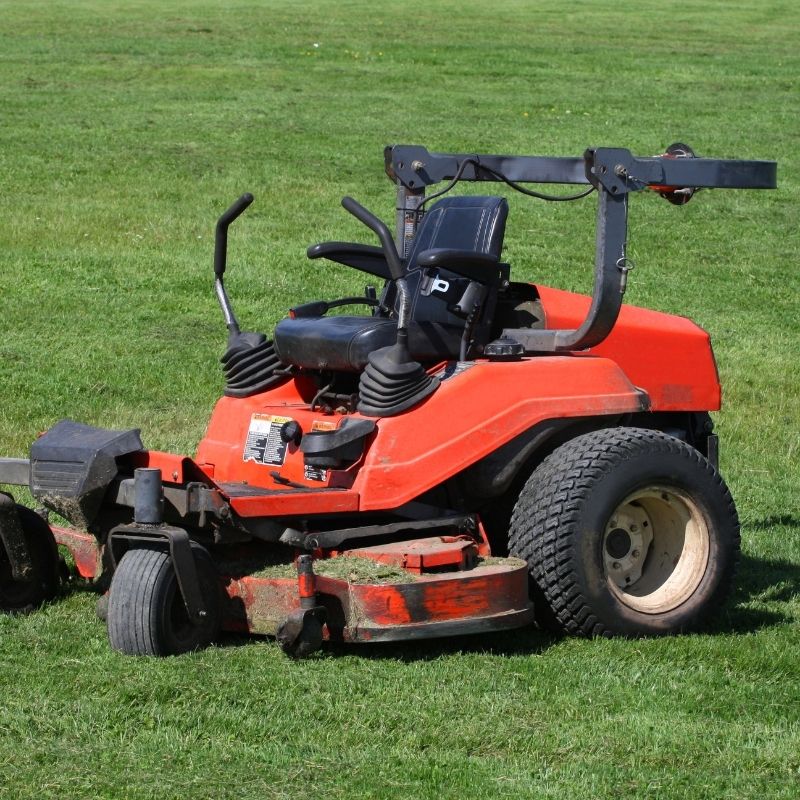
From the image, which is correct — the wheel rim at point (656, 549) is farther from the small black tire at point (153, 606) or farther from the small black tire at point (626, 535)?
the small black tire at point (153, 606)

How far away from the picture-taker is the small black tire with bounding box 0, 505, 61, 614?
21.1 feet

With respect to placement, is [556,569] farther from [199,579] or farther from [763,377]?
[763,377]

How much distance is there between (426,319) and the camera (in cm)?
A: 682

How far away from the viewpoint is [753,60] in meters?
29.4

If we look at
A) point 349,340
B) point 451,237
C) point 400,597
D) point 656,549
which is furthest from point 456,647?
point 451,237

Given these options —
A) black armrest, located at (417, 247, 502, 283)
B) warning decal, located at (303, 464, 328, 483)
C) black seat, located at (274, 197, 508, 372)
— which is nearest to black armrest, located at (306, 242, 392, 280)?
black seat, located at (274, 197, 508, 372)

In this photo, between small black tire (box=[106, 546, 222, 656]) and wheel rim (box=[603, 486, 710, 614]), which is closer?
small black tire (box=[106, 546, 222, 656])

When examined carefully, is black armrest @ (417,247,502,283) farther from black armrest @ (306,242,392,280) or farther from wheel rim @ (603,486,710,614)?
wheel rim @ (603,486,710,614)

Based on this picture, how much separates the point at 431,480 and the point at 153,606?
4.06 feet

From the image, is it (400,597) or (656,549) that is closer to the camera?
(400,597)

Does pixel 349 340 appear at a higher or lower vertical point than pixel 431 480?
higher

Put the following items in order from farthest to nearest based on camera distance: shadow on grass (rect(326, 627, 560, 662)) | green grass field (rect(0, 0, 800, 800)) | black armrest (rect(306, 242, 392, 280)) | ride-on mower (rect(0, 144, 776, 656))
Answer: black armrest (rect(306, 242, 392, 280)), shadow on grass (rect(326, 627, 560, 662)), ride-on mower (rect(0, 144, 776, 656)), green grass field (rect(0, 0, 800, 800))

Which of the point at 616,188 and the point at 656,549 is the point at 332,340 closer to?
the point at 616,188

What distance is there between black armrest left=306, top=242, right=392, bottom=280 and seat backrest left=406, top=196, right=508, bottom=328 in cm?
26
